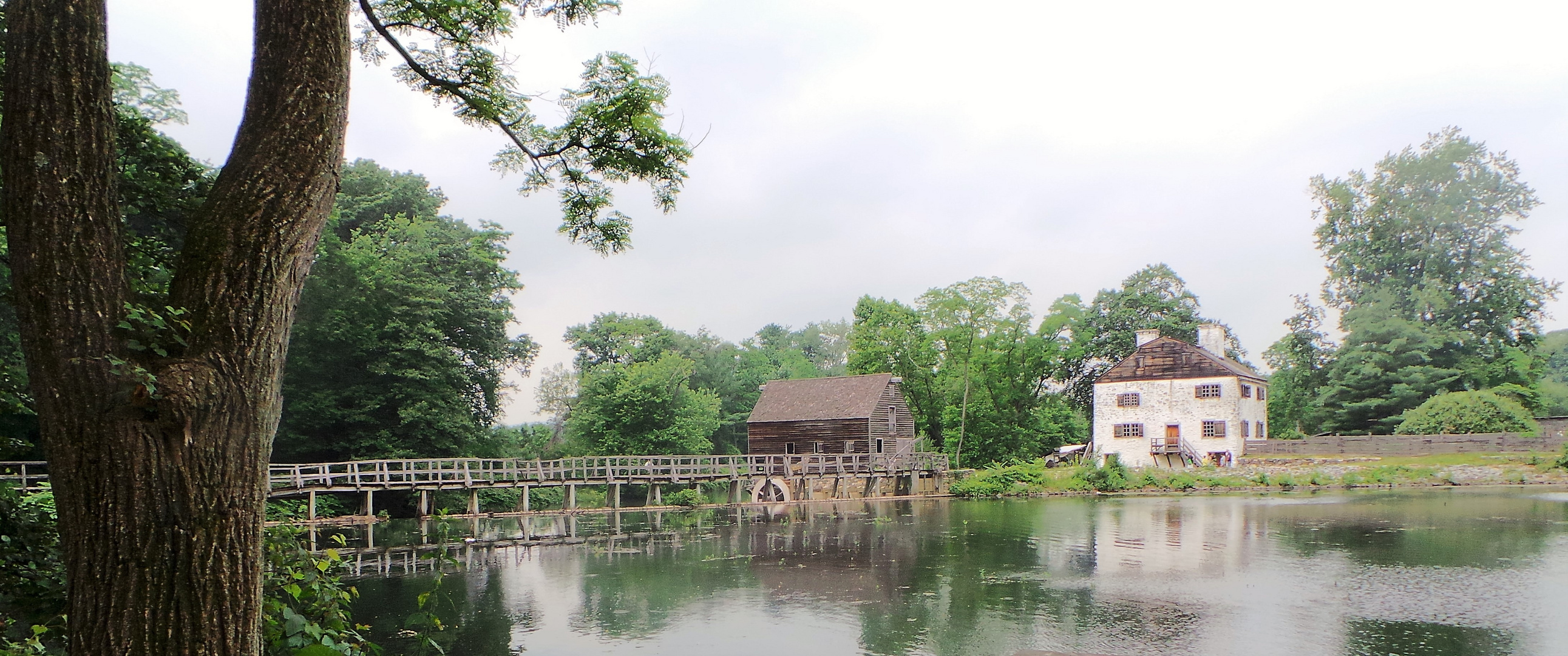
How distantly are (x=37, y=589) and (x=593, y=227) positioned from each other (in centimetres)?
406

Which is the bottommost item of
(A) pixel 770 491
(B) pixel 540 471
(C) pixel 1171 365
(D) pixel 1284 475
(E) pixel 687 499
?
(E) pixel 687 499

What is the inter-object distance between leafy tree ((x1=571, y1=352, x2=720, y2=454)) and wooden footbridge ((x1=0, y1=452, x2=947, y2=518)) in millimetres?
1196

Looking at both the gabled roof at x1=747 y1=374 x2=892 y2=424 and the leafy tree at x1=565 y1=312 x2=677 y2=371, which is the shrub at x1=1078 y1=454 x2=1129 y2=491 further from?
the leafy tree at x1=565 y1=312 x2=677 y2=371

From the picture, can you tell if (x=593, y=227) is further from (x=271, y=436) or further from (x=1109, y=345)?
(x=1109, y=345)

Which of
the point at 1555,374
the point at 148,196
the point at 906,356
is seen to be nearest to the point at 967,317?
the point at 906,356

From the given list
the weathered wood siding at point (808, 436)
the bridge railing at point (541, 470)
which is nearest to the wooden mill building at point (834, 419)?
the weathered wood siding at point (808, 436)

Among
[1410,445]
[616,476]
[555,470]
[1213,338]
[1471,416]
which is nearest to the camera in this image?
[555,470]

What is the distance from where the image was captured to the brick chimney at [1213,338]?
46.1 metres

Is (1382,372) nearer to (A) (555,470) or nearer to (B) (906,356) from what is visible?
(B) (906,356)

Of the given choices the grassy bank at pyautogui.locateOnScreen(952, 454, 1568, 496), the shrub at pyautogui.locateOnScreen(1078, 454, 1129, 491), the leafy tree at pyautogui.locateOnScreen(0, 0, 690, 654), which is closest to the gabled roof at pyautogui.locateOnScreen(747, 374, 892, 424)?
the grassy bank at pyautogui.locateOnScreen(952, 454, 1568, 496)

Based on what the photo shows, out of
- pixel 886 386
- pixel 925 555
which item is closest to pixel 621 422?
pixel 886 386

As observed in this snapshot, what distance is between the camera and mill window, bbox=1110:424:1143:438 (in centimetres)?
4397

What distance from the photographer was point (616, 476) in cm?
3216

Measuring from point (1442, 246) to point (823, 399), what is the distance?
31.5 meters
